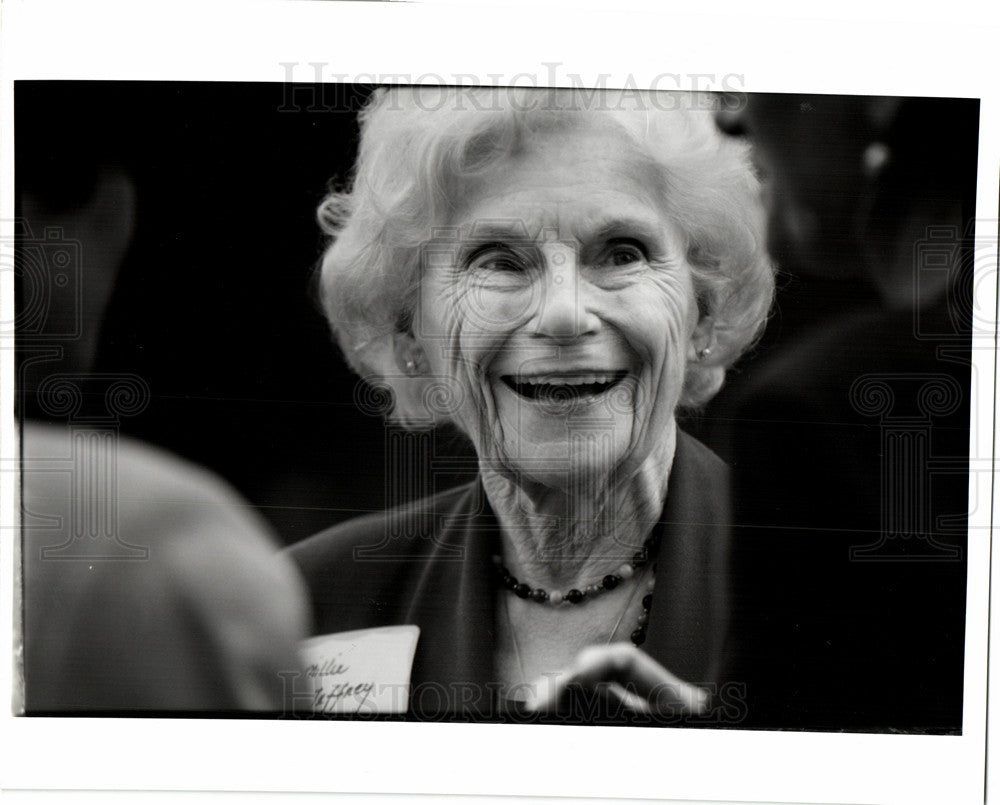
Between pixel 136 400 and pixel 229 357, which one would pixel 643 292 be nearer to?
pixel 229 357

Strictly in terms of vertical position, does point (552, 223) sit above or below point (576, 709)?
above

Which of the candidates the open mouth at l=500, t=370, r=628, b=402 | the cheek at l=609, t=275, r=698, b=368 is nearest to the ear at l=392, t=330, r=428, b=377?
the open mouth at l=500, t=370, r=628, b=402

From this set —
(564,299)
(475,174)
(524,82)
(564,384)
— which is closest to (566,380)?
(564,384)

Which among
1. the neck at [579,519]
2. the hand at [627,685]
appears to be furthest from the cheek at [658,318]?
the hand at [627,685]

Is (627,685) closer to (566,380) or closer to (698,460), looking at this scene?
(698,460)

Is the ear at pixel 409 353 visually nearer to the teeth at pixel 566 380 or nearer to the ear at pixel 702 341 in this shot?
the teeth at pixel 566 380

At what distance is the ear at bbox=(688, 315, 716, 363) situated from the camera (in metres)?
1.24

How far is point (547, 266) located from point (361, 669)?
0.69 metres

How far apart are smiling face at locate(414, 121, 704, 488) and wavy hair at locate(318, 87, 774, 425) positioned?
0.03 meters

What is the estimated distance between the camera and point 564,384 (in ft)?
4.06

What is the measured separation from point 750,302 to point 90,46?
3.64 feet

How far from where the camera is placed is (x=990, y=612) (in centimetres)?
128

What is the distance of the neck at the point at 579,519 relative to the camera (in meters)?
1.26

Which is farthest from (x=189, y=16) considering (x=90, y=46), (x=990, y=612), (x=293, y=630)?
(x=990, y=612)
